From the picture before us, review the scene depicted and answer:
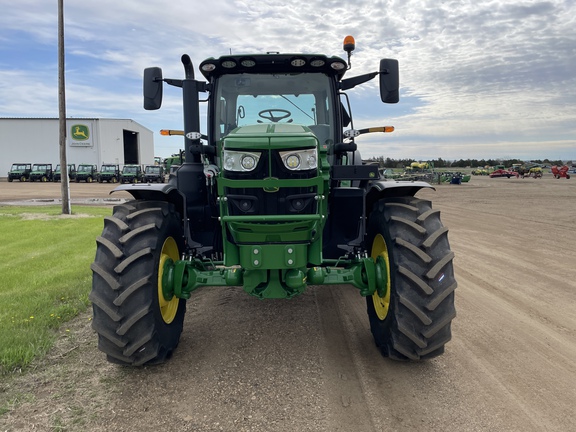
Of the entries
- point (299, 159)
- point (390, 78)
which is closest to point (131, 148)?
point (390, 78)

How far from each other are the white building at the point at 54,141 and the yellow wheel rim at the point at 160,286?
171 ft

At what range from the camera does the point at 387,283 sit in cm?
367

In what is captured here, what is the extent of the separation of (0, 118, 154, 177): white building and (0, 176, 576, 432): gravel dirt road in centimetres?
5159

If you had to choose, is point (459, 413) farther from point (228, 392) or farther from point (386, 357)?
point (228, 392)

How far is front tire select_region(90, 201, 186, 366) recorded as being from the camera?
3238 millimetres

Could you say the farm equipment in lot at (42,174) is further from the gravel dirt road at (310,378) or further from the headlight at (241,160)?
the headlight at (241,160)

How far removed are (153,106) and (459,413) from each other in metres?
3.62

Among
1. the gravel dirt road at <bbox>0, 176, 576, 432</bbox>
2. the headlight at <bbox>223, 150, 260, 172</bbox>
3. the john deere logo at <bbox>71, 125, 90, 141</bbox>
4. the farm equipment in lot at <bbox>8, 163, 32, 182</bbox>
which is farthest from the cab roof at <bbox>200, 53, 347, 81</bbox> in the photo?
the john deere logo at <bbox>71, 125, 90, 141</bbox>

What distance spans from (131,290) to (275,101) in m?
2.48

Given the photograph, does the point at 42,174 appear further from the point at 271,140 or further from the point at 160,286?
the point at 271,140

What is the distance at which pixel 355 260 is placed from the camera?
13.4 feet

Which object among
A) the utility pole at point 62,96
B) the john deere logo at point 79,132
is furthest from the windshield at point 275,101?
the john deere logo at point 79,132

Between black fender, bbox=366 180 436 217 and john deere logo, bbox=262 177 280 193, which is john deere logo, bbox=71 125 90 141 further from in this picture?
john deere logo, bbox=262 177 280 193

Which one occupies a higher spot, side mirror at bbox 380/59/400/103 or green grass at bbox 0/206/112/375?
side mirror at bbox 380/59/400/103
